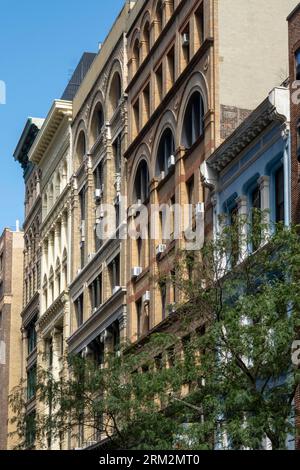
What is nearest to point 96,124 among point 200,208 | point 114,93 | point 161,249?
point 114,93

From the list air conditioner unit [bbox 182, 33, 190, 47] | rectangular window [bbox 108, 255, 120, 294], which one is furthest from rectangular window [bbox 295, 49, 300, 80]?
rectangular window [bbox 108, 255, 120, 294]

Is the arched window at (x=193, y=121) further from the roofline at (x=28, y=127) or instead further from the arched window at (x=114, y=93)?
the roofline at (x=28, y=127)

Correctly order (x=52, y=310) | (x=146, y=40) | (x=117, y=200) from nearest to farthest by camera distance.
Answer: (x=146, y=40) → (x=117, y=200) → (x=52, y=310)

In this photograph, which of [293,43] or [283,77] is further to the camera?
[283,77]

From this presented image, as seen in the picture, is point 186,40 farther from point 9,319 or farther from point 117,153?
point 9,319

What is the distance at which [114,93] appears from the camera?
68.9m

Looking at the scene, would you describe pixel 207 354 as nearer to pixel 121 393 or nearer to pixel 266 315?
pixel 266 315

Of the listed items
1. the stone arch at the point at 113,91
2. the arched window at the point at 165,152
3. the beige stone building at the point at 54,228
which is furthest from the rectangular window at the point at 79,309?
the arched window at the point at 165,152

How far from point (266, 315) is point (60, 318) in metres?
48.0

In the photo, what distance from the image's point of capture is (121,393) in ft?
124

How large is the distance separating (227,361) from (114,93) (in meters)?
37.5

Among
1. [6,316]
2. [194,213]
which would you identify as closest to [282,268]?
[194,213]

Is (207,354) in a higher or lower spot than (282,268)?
lower
